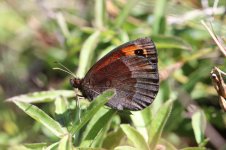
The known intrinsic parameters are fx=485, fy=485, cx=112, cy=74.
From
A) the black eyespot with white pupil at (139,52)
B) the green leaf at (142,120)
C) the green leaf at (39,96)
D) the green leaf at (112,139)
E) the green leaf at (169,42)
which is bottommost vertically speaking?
the green leaf at (112,139)

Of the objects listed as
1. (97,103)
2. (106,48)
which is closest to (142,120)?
(97,103)

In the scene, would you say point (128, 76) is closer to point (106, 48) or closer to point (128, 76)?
point (128, 76)

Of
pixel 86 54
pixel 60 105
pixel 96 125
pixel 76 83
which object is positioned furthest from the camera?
pixel 86 54

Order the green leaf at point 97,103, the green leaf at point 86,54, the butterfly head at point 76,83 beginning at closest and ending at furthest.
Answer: the green leaf at point 97,103, the butterfly head at point 76,83, the green leaf at point 86,54

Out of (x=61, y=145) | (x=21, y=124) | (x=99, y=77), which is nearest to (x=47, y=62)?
(x=21, y=124)

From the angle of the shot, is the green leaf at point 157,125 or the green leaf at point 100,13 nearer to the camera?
the green leaf at point 157,125

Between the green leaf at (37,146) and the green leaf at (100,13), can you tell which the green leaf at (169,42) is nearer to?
the green leaf at (100,13)

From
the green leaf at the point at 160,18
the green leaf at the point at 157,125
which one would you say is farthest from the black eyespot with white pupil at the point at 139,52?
the green leaf at the point at 160,18

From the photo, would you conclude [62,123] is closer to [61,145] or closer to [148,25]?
[61,145]
